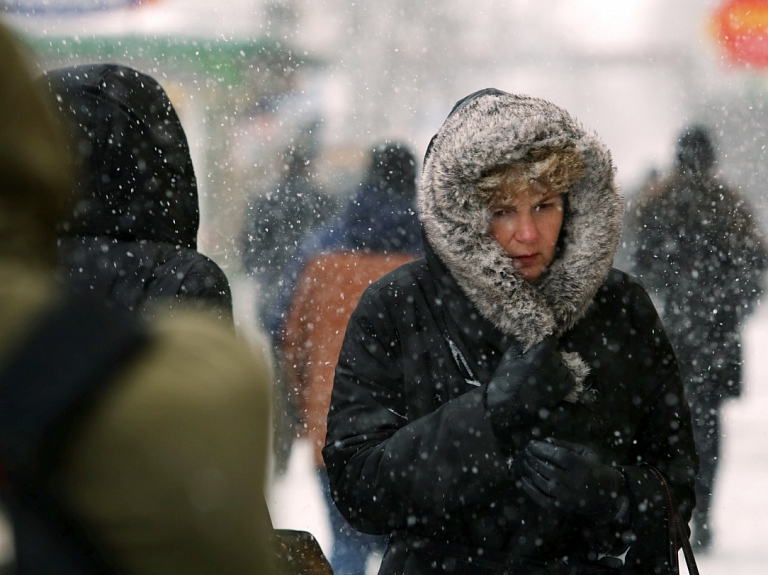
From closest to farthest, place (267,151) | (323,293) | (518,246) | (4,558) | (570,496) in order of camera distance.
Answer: (4,558)
(570,496)
(518,246)
(323,293)
(267,151)

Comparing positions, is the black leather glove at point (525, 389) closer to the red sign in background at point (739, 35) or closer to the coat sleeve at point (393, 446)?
the coat sleeve at point (393, 446)

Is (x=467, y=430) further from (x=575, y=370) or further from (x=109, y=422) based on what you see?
(x=109, y=422)

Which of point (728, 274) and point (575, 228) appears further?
point (728, 274)

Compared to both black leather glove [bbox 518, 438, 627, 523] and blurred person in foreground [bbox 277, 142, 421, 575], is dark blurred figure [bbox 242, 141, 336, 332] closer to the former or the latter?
blurred person in foreground [bbox 277, 142, 421, 575]

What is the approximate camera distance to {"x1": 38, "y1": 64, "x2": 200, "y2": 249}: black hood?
181 centimetres

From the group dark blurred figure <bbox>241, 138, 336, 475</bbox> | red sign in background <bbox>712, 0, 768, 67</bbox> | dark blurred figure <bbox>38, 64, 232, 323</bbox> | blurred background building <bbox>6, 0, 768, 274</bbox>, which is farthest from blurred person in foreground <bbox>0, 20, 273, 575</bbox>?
red sign in background <bbox>712, 0, 768, 67</bbox>

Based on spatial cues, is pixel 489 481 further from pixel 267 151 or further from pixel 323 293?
pixel 267 151

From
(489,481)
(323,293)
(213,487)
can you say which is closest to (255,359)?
(213,487)

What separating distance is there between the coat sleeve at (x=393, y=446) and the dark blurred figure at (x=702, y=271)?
2271mm

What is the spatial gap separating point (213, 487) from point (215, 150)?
13.3ft

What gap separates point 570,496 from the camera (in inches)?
72.7

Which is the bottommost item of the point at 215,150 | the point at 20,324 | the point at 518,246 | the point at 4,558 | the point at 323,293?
the point at 4,558

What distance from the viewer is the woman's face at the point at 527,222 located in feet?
6.72

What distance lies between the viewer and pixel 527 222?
2055 mm
